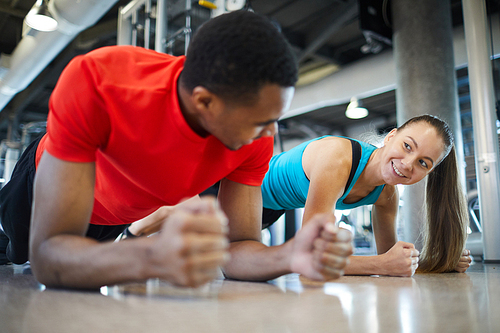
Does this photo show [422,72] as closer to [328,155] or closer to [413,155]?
[413,155]

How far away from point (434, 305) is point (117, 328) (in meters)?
0.53

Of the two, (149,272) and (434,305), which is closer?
(149,272)

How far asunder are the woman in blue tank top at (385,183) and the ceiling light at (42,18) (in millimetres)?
2436

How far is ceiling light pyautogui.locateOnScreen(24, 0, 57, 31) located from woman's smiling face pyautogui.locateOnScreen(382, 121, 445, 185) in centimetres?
284

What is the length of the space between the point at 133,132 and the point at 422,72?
254cm

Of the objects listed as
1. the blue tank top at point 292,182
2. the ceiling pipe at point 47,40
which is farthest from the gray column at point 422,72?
the ceiling pipe at point 47,40

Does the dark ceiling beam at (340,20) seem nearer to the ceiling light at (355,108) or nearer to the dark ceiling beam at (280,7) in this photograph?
the dark ceiling beam at (280,7)

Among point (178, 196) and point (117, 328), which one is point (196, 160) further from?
point (117, 328)

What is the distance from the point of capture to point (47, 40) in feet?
11.7

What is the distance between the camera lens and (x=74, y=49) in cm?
491

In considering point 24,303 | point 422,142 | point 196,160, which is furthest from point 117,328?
point 422,142

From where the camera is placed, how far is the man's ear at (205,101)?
740 mm

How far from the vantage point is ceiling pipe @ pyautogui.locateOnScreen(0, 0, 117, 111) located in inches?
116

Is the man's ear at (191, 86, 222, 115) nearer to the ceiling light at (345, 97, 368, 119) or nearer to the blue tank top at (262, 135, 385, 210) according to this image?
the blue tank top at (262, 135, 385, 210)
